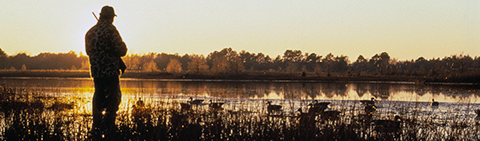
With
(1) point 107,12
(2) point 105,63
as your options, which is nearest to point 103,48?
(2) point 105,63

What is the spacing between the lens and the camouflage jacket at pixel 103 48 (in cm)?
655

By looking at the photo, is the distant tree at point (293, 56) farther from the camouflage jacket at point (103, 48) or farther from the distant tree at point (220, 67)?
the camouflage jacket at point (103, 48)

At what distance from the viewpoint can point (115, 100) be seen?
22.7ft

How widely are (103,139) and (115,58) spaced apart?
4.87ft

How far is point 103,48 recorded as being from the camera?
21.5 feet

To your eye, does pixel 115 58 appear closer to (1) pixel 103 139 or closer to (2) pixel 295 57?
(1) pixel 103 139

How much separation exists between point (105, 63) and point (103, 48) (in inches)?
10.9

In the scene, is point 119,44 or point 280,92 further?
point 280,92

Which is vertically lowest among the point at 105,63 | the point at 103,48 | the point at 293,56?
the point at 105,63

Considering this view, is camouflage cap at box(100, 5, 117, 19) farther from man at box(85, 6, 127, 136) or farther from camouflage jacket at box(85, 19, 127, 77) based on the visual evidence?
camouflage jacket at box(85, 19, 127, 77)

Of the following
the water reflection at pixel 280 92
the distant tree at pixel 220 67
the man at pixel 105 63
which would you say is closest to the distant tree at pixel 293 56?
the distant tree at pixel 220 67

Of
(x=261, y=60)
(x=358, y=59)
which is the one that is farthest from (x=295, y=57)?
(x=358, y=59)

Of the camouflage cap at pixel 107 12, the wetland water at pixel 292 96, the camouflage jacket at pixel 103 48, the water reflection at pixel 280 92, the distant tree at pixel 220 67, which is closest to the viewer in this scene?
the camouflage jacket at pixel 103 48

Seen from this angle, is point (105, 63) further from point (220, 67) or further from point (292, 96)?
point (220, 67)
